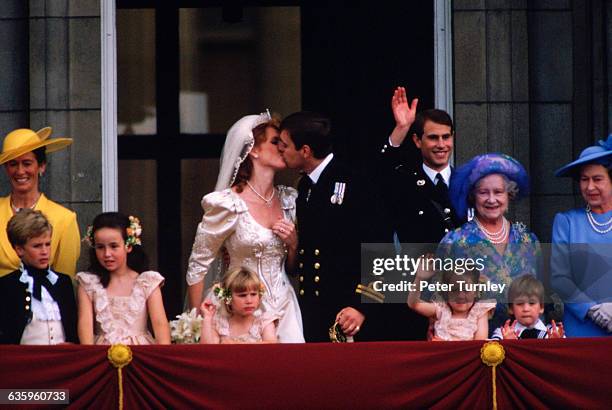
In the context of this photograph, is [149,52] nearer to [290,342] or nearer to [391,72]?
[391,72]

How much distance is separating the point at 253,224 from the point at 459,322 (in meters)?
1.48

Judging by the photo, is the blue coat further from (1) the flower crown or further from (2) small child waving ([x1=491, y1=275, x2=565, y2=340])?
(1) the flower crown

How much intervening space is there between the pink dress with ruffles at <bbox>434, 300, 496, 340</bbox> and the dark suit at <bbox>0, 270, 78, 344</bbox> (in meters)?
2.20

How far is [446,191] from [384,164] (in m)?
0.45

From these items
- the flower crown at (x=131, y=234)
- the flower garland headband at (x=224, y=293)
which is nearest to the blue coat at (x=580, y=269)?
the flower garland headband at (x=224, y=293)

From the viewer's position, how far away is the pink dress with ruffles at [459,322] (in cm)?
970

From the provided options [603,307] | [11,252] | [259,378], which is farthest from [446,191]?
[11,252]

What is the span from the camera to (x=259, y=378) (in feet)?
29.6

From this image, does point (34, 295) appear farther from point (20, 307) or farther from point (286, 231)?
point (286, 231)

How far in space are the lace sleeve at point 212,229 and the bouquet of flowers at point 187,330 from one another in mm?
537

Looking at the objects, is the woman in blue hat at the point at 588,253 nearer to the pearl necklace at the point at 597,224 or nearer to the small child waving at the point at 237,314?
the pearl necklace at the point at 597,224

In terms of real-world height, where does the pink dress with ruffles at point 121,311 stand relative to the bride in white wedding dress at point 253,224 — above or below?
below

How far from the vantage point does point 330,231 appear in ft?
32.8

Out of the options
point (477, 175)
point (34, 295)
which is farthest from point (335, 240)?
point (34, 295)
